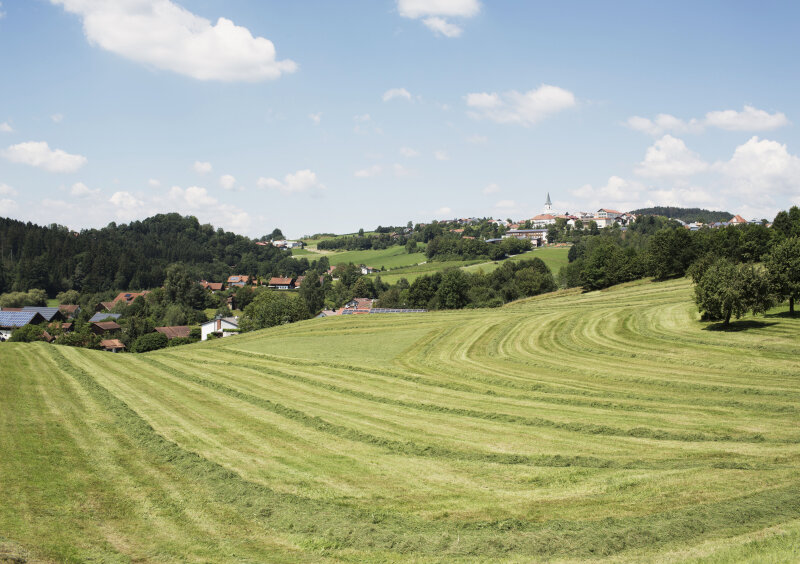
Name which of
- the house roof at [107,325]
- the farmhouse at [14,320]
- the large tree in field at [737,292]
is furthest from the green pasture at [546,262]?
the large tree in field at [737,292]

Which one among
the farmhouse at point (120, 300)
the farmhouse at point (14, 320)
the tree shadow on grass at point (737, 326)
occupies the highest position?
the farmhouse at point (120, 300)

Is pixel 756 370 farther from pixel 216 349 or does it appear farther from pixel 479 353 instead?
pixel 216 349

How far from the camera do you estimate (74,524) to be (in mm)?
13547

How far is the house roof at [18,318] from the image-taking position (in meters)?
117

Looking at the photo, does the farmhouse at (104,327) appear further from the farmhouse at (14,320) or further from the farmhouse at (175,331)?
the farmhouse at (175,331)

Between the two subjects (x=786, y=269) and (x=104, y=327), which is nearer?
(x=786, y=269)

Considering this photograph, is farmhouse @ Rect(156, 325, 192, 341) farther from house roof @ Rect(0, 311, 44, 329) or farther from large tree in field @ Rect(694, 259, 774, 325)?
large tree in field @ Rect(694, 259, 774, 325)

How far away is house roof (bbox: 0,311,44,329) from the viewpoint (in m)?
117

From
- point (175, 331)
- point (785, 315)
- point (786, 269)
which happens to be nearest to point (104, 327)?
point (175, 331)

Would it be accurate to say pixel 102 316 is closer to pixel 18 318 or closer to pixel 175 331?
pixel 18 318

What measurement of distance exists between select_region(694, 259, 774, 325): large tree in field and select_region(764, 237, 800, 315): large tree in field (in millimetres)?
1150

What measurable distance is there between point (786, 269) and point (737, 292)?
19.7 feet

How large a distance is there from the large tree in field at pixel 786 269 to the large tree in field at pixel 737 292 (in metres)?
1.15

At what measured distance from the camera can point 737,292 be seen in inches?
1870
